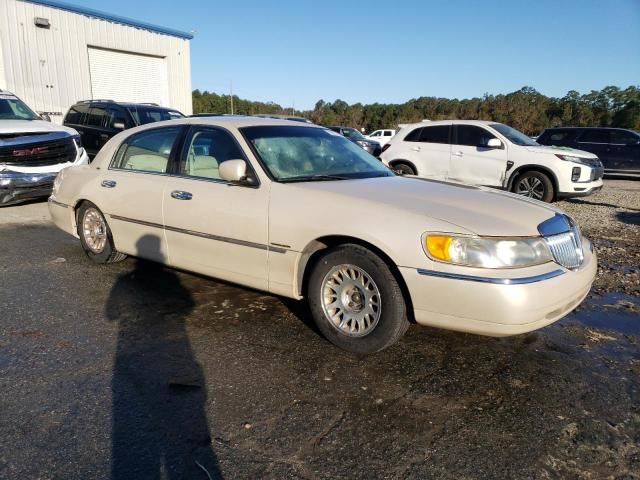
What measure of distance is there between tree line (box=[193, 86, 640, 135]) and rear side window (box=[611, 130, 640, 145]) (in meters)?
32.3

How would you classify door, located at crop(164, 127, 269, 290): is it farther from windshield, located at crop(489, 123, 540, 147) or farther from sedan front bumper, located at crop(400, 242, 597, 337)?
windshield, located at crop(489, 123, 540, 147)

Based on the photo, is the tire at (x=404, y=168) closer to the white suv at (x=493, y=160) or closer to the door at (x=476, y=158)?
the white suv at (x=493, y=160)

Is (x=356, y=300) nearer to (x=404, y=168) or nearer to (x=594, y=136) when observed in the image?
(x=404, y=168)

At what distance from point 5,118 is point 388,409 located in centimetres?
931

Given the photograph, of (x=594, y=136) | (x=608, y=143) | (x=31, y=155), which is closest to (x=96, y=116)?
(x=31, y=155)

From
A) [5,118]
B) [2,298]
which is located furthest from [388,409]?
[5,118]

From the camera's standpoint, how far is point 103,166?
16.5 feet

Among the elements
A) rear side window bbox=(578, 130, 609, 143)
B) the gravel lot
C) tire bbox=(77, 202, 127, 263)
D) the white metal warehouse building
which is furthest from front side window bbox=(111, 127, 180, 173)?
the white metal warehouse building

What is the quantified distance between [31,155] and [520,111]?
45.4m

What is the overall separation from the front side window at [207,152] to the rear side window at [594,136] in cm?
1396

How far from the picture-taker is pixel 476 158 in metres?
9.86

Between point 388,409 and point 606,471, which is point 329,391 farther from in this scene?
point 606,471

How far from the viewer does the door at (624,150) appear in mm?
14688

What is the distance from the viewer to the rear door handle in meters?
4.08
